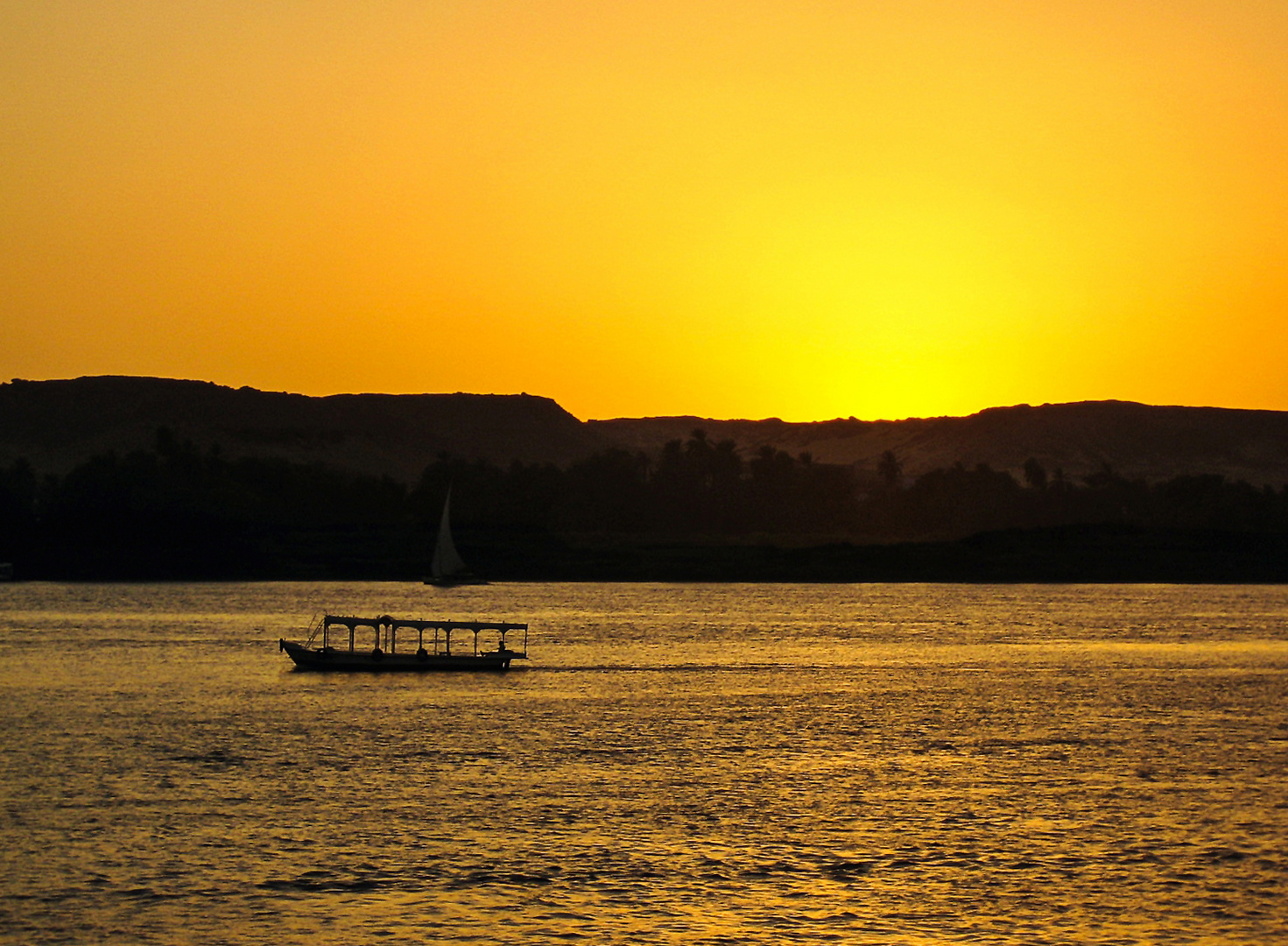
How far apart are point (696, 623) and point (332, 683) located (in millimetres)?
58680

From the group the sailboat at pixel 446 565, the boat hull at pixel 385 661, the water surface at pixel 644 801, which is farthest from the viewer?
the sailboat at pixel 446 565

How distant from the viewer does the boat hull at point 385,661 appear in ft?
312

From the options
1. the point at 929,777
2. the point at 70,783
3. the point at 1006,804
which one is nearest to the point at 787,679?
the point at 929,777

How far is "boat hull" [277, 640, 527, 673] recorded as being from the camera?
95000 mm

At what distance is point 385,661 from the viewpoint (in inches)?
3755

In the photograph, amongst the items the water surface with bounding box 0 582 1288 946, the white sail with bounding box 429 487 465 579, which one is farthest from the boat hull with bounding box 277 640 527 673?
the white sail with bounding box 429 487 465 579

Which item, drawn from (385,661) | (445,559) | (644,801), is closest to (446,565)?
(445,559)

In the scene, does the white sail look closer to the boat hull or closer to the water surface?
the water surface

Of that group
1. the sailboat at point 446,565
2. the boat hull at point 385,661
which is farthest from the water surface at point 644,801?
the sailboat at point 446,565

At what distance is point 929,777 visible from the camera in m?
54.5

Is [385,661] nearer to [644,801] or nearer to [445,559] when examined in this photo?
[644,801]

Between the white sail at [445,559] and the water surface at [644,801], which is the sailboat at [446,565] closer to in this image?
the white sail at [445,559]

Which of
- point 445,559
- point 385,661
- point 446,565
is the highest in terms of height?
point 445,559

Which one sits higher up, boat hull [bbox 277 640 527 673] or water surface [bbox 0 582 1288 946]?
boat hull [bbox 277 640 527 673]
